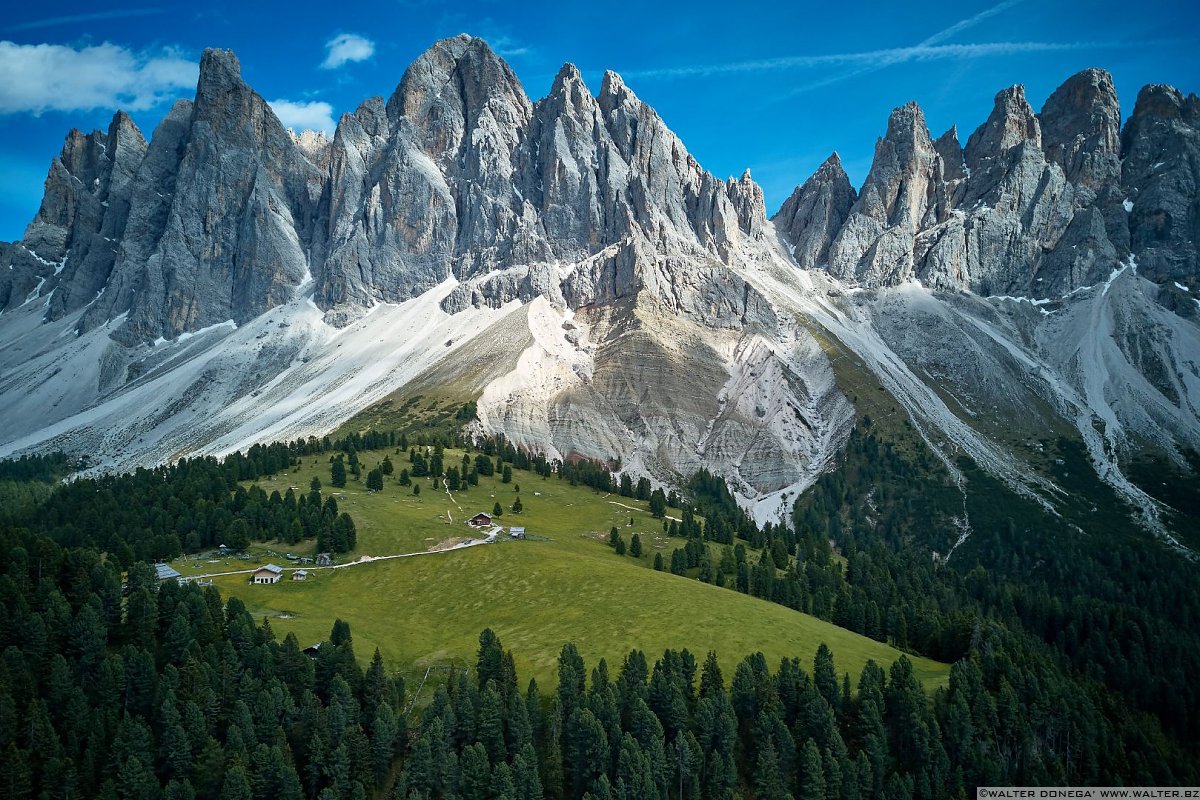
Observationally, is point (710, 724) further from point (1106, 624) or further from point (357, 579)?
point (1106, 624)

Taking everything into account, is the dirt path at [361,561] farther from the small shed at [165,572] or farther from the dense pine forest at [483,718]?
the dense pine forest at [483,718]

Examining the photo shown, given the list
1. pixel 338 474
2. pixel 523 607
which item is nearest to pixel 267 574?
pixel 523 607

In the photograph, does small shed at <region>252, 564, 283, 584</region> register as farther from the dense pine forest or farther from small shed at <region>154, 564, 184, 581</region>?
the dense pine forest

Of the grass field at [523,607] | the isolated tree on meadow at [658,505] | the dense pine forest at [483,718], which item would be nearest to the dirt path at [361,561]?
the grass field at [523,607]

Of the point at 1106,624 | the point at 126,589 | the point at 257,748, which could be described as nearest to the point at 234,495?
the point at 126,589

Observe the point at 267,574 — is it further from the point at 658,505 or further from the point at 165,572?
the point at 658,505
